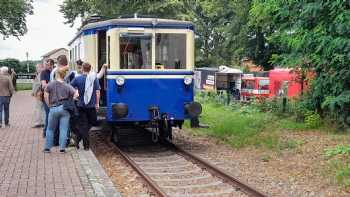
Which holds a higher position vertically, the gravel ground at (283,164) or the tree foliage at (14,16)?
the tree foliage at (14,16)

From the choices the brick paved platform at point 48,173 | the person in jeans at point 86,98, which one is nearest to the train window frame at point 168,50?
the person in jeans at point 86,98

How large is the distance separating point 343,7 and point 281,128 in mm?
4877

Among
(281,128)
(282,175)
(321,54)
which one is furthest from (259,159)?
(281,128)

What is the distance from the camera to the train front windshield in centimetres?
1378

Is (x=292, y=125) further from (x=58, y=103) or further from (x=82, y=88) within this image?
(x=58, y=103)

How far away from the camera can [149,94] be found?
537 inches

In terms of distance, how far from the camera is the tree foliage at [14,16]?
5556 cm

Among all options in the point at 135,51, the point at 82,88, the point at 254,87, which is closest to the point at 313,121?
the point at 135,51

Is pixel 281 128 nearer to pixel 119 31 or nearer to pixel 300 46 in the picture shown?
pixel 300 46

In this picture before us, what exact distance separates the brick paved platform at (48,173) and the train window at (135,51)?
96.3 inches

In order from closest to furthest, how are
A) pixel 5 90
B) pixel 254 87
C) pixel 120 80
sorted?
1. pixel 120 80
2. pixel 5 90
3. pixel 254 87

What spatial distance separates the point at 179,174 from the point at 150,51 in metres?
3.59

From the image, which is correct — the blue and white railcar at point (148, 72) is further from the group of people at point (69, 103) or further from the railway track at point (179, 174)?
the railway track at point (179, 174)

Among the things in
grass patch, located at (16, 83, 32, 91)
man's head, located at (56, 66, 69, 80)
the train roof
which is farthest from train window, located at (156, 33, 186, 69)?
grass patch, located at (16, 83, 32, 91)
